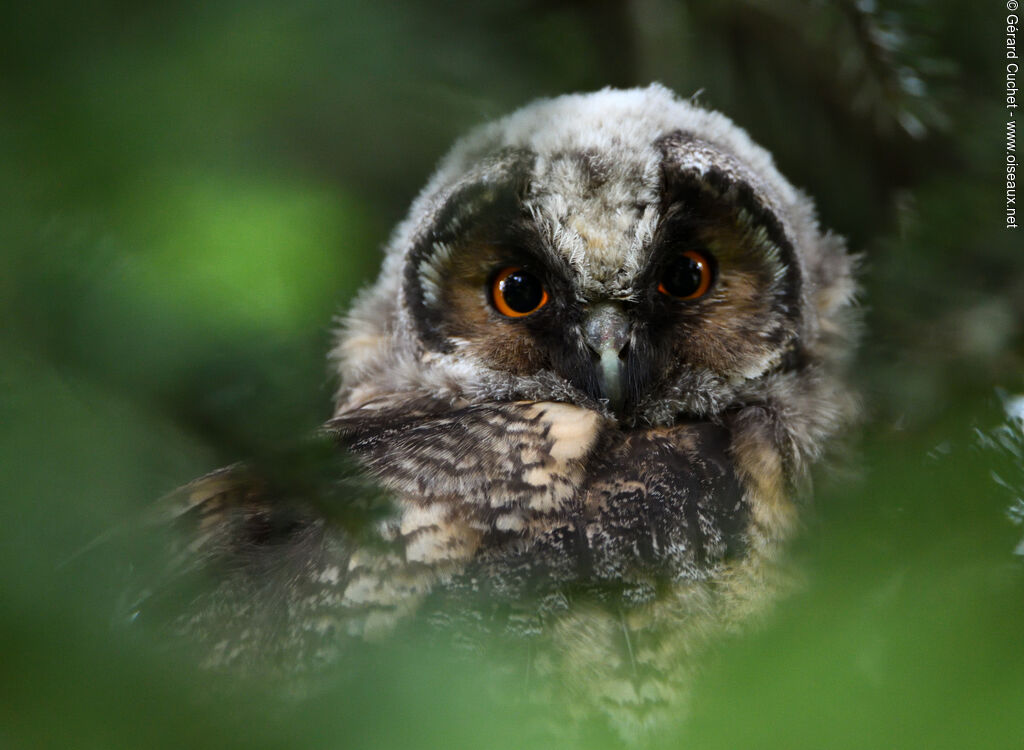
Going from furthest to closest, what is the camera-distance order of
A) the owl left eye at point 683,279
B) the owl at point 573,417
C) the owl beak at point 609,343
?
the owl left eye at point 683,279 < the owl beak at point 609,343 < the owl at point 573,417

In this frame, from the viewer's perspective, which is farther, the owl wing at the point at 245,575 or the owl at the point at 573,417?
the owl at the point at 573,417

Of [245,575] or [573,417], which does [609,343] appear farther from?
[245,575]

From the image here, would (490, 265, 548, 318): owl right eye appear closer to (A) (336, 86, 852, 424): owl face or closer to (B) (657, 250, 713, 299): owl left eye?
(A) (336, 86, 852, 424): owl face

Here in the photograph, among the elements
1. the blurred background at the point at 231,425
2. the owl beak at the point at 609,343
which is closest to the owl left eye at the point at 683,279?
the owl beak at the point at 609,343

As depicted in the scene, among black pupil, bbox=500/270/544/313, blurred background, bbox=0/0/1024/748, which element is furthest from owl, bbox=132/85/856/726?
blurred background, bbox=0/0/1024/748

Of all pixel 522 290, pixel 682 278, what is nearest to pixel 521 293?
pixel 522 290

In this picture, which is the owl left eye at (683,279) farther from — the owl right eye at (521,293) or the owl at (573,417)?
the owl right eye at (521,293)

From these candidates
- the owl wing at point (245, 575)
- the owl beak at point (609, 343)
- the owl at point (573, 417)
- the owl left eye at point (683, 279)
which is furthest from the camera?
the owl left eye at point (683, 279)
